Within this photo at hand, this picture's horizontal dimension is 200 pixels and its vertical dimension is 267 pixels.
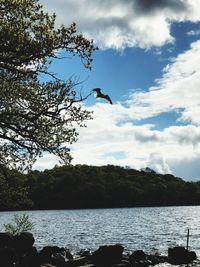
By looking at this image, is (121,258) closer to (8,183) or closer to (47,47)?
(8,183)

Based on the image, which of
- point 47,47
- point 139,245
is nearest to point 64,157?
point 47,47

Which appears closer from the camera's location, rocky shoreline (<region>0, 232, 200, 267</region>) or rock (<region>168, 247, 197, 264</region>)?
rocky shoreline (<region>0, 232, 200, 267</region>)

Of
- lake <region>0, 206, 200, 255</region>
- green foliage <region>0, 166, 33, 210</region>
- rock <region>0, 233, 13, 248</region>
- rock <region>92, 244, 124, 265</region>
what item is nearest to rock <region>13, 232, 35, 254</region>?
rock <region>0, 233, 13, 248</region>

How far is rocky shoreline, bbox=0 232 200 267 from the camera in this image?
1544 inches

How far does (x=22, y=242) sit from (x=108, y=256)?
9406mm

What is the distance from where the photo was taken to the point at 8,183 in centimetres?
3981

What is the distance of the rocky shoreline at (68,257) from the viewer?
39219 millimetres

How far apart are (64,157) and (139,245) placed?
41.6m

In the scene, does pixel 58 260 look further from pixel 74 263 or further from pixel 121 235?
pixel 121 235

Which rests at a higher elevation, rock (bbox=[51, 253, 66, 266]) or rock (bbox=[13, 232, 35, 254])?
rock (bbox=[13, 232, 35, 254])

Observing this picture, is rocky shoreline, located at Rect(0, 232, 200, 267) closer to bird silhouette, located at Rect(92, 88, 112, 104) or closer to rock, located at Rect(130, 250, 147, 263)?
rock, located at Rect(130, 250, 147, 263)

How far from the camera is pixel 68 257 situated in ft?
148

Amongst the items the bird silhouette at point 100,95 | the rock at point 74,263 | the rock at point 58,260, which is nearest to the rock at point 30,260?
the rock at point 58,260

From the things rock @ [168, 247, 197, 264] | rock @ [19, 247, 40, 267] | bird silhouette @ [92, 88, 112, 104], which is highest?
bird silhouette @ [92, 88, 112, 104]
